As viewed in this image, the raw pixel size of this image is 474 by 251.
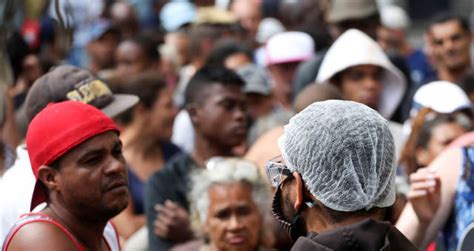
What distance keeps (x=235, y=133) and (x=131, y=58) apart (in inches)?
142

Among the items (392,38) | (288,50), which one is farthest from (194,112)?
(392,38)

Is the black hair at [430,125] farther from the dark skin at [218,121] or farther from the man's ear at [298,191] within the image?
the man's ear at [298,191]

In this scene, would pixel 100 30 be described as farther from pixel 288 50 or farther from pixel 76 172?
pixel 76 172

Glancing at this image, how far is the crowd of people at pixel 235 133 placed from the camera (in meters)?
3.45

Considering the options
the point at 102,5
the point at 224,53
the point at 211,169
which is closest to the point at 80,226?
the point at 211,169

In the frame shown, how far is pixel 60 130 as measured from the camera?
13.3 feet

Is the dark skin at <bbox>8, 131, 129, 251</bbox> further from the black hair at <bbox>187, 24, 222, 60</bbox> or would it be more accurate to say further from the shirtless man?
the black hair at <bbox>187, 24, 222, 60</bbox>

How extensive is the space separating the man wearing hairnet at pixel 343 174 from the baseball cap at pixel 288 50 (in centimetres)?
544

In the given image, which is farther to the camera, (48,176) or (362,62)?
(362,62)

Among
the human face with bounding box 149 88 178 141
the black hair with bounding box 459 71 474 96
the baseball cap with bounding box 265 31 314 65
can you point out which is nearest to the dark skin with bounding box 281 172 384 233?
the human face with bounding box 149 88 178 141

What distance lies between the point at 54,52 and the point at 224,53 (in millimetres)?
2506

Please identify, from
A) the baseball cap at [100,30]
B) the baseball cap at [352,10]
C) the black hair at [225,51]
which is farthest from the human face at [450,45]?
the baseball cap at [100,30]

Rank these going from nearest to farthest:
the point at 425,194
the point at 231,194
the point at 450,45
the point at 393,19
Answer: the point at 425,194
the point at 231,194
the point at 450,45
the point at 393,19

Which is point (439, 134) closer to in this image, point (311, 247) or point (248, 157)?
point (248, 157)
